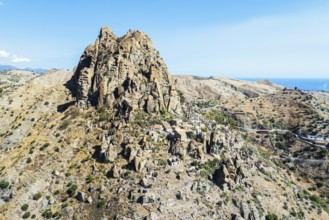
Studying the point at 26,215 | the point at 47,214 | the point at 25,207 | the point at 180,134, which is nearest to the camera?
the point at 47,214

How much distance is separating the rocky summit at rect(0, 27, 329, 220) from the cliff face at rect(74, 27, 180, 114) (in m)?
0.33

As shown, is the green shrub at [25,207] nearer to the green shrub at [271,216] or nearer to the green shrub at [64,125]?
the green shrub at [64,125]

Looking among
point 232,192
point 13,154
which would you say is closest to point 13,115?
point 13,154

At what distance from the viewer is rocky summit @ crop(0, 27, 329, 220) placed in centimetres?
6938

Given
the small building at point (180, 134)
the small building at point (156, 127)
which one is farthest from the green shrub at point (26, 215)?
the small building at point (180, 134)

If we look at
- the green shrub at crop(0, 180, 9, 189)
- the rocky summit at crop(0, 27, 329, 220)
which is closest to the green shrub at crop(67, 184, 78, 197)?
the rocky summit at crop(0, 27, 329, 220)

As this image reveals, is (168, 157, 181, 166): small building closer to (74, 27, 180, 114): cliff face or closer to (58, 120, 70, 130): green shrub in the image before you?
(74, 27, 180, 114): cliff face

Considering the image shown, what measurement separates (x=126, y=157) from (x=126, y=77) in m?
30.4

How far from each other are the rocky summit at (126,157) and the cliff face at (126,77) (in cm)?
33

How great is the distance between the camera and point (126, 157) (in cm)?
7700

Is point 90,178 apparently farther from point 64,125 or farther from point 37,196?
point 64,125

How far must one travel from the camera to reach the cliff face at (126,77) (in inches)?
3637

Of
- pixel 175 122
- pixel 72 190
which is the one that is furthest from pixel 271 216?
pixel 72 190

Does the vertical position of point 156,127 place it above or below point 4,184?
above
